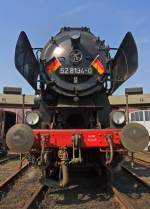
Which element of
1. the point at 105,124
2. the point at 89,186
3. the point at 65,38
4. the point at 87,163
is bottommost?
the point at 89,186

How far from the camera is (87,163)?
709 centimetres

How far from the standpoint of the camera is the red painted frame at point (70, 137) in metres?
6.10

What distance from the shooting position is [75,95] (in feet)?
22.2

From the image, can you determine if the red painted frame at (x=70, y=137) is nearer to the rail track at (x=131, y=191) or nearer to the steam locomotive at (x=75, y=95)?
the steam locomotive at (x=75, y=95)

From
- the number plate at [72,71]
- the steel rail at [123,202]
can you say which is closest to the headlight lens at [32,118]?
the number plate at [72,71]

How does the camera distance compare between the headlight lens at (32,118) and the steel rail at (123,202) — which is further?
the headlight lens at (32,118)

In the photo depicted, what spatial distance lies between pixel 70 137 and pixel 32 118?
1.04 meters

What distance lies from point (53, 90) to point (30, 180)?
2607mm

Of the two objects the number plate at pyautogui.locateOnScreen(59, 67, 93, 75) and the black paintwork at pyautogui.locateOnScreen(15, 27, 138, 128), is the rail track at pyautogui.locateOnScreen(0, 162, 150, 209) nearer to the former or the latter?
the black paintwork at pyautogui.locateOnScreen(15, 27, 138, 128)

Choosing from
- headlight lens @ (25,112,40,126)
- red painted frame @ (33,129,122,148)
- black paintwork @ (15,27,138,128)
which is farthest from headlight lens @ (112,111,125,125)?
headlight lens @ (25,112,40,126)

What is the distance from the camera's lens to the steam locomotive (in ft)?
20.1

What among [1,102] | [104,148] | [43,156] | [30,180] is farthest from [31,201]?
[1,102]

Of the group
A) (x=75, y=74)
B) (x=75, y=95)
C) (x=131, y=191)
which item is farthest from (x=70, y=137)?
(x=131, y=191)

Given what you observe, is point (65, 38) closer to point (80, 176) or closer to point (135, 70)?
point (135, 70)
